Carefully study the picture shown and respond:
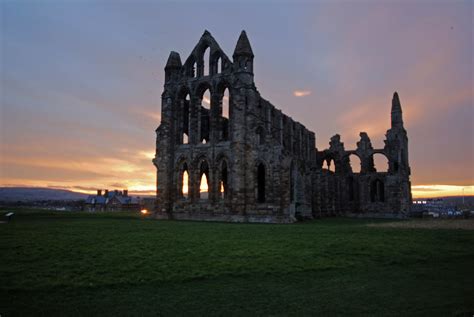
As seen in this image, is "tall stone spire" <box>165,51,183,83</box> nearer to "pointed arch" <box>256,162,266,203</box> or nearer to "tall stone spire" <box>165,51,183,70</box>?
"tall stone spire" <box>165,51,183,70</box>

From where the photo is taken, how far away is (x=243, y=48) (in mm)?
32062

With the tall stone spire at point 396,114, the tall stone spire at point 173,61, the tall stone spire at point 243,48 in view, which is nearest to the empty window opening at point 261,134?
the tall stone spire at point 243,48

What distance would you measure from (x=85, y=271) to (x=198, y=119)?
82.0 ft

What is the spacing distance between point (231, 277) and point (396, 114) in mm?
45660

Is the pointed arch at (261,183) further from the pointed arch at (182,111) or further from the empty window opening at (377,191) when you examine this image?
the empty window opening at (377,191)

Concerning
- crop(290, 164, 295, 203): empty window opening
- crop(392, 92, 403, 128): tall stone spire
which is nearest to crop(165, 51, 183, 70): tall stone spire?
crop(290, 164, 295, 203): empty window opening

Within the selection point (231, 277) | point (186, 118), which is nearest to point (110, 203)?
point (186, 118)

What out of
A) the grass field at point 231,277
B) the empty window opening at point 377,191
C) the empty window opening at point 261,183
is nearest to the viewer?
the grass field at point 231,277

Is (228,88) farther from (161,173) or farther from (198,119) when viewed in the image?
(161,173)

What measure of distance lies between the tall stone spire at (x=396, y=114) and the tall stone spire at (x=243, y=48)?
2552 centimetres

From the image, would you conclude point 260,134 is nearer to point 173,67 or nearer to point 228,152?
point 228,152

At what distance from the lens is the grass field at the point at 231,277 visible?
24.2ft

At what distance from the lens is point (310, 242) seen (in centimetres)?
1497

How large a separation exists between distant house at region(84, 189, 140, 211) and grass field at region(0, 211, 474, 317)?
2425 inches
